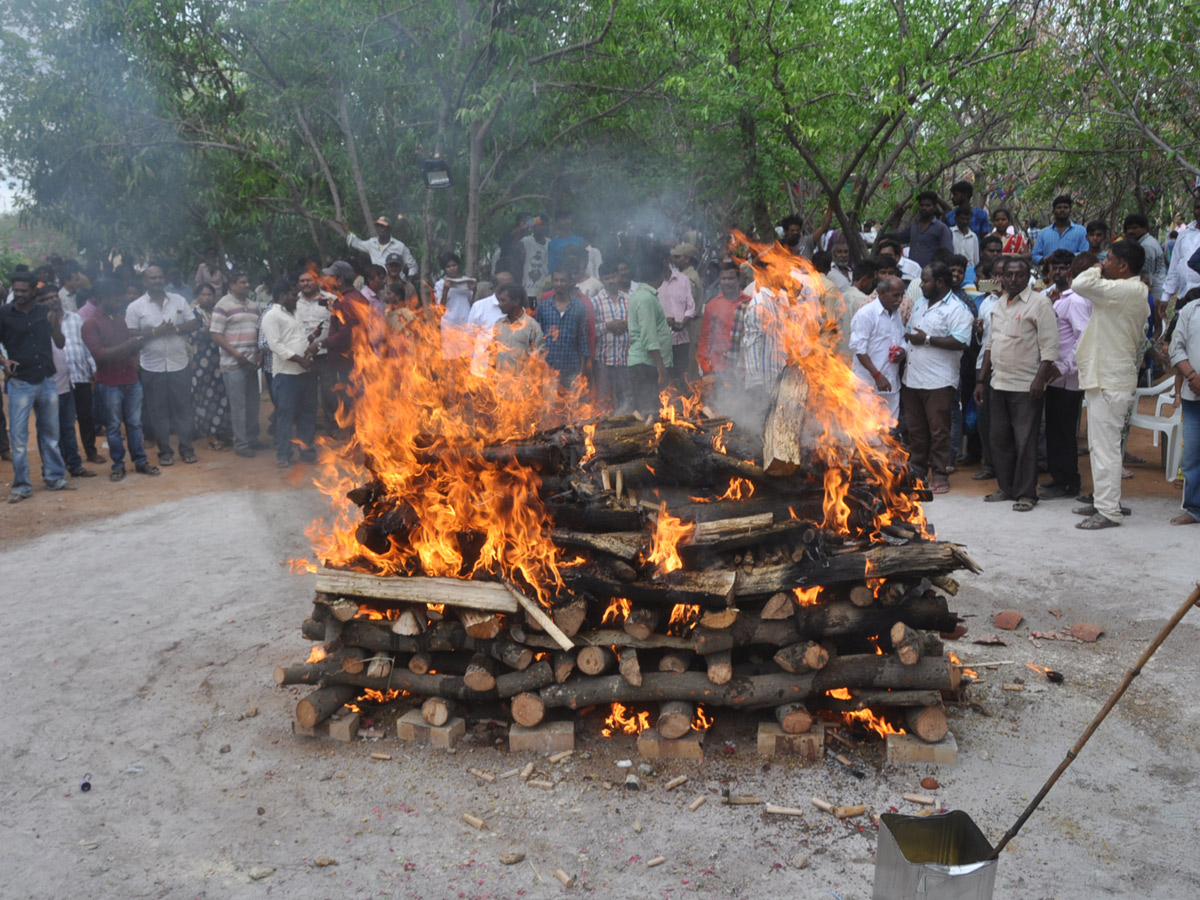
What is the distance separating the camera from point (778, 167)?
580 inches

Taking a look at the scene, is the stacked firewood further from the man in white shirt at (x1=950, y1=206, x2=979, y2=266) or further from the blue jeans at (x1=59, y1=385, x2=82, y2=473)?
the man in white shirt at (x1=950, y1=206, x2=979, y2=266)

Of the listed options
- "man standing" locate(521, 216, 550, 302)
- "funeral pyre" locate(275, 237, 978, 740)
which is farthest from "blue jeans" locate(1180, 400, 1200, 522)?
"man standing" locate(521, 216, 550, 302)

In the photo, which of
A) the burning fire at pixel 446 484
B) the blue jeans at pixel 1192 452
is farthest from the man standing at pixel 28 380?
the blue jeans at pixel 1192 452

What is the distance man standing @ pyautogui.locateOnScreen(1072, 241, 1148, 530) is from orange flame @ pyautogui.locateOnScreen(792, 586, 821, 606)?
15.4 feet

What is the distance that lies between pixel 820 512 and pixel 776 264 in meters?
3.21

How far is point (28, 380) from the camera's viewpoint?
10.7 m

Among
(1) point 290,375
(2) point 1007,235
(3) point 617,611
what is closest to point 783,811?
(3) point 617,611

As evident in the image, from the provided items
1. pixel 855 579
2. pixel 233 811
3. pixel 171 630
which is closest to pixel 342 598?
pixel 233 811

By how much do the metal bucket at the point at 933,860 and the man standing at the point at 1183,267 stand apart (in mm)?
10760

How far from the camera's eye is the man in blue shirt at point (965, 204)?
13.4 m

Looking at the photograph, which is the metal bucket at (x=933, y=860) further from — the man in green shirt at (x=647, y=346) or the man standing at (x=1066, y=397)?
the man in green shirt at (x=647, y=346)

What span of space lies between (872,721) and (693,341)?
8.46m

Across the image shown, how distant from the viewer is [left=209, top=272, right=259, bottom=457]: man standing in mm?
12805

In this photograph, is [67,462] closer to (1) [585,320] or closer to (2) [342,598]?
(1) [585,320]
